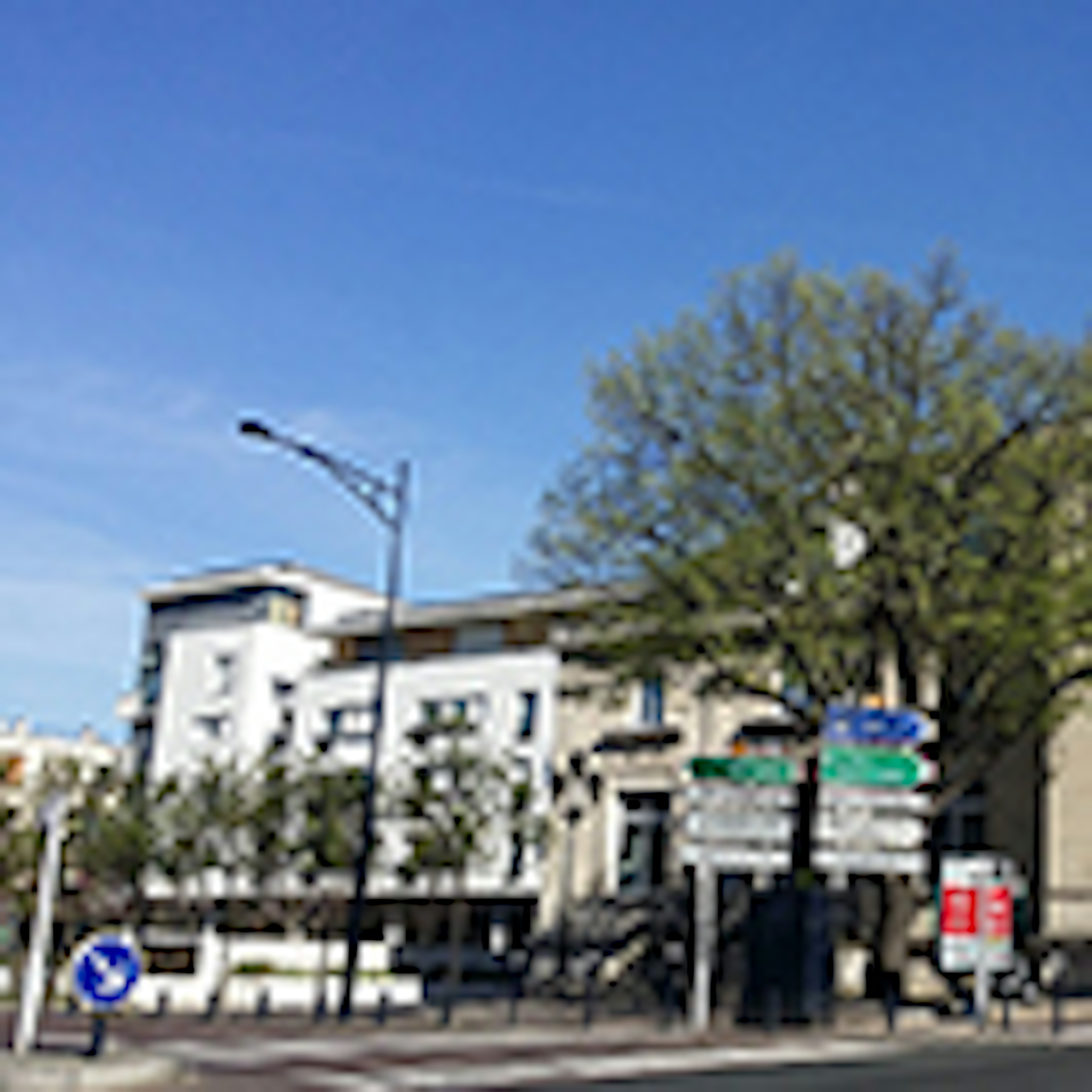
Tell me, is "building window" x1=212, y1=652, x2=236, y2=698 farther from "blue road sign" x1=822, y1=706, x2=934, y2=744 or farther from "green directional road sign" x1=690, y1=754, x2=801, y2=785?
"blue road sign" x1=822, y1=706, x2=934, y2=744

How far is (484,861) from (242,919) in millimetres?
13910

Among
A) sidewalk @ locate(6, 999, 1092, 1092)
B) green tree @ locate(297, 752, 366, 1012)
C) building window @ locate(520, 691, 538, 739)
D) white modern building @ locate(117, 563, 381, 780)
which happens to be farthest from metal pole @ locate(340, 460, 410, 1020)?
white modern building @ locate(117, 563, 381, 780)

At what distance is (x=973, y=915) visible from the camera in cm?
2842

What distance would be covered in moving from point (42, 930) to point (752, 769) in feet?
41.7

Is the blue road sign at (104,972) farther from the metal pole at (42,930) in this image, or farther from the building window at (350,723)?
the building window at (350,723)

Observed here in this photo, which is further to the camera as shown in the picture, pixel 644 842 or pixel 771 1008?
pixel 644 842

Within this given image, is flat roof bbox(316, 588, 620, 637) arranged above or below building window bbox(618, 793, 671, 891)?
above

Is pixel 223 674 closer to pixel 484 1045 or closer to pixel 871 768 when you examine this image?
pixel 871 768

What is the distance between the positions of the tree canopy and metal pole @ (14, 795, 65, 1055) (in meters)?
15.4

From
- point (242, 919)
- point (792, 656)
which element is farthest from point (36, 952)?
point (242, 919)

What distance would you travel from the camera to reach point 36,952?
14.4 metres

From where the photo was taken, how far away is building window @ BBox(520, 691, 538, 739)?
56.4 m

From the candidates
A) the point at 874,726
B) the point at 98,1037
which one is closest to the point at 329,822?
the point at 874,726

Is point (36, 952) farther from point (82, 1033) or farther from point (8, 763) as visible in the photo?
point (8, 763)
